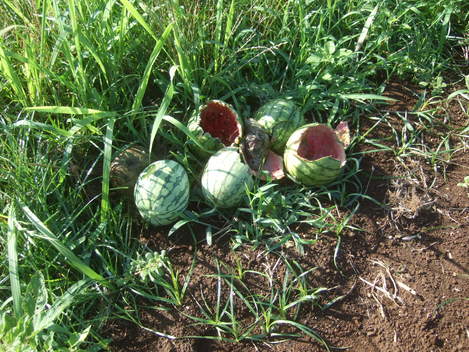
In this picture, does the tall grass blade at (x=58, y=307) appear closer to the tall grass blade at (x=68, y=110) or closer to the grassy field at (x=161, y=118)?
the grassy field at (x=161, y=118)

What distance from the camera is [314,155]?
2.51 metres

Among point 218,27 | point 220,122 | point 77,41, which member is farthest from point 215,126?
point 77,41

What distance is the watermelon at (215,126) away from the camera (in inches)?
94.7

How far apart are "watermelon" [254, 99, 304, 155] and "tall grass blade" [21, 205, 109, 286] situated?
1.07 m

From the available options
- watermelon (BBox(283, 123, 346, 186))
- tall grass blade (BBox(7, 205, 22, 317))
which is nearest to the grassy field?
tall grass blade (BBox(7, 205, 22, 317))

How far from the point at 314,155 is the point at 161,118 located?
805 millimetres

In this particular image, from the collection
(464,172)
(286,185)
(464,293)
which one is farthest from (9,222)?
(464,172)

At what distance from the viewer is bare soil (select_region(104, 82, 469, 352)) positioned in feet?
7.04

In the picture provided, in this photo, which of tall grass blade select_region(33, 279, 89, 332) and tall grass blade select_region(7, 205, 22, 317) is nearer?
tall grass blade select_region(33, 279, 89, 332)

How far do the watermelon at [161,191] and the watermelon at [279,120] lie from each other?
50cm

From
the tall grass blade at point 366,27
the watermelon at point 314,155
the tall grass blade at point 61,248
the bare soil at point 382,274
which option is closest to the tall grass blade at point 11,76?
the tall grass blade at point 61,248

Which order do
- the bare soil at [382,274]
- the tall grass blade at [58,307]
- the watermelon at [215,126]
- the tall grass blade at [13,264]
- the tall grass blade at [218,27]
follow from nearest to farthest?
1. the tall grass blade at [58,307]
2. the tall grass blade at [13,264]
3. the bare soil at [382,274]
4. the watermelon at [215,126]
5. the tall grass blade at [218,27]

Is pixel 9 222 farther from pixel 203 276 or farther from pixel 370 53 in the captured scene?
pixel 370 53

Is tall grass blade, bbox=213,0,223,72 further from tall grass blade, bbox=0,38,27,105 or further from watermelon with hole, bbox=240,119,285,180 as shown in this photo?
tall grass blade, bbox=0,38,27,105
